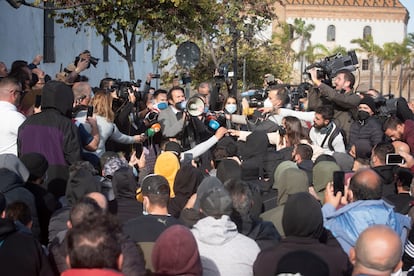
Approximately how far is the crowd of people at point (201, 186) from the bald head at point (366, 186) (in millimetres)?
13

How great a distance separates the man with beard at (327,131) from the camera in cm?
958

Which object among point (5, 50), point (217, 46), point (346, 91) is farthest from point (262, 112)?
point (217, 46)

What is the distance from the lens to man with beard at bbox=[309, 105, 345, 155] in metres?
9.58

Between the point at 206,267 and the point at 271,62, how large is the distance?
35544 mm

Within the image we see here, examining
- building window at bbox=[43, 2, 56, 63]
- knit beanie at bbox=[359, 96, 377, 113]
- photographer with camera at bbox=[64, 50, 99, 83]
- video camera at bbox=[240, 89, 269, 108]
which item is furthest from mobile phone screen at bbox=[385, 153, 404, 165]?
building window at bbox=[43, 2, 56, 63]

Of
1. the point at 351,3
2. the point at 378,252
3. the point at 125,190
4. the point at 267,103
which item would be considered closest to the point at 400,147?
the point at 267,103

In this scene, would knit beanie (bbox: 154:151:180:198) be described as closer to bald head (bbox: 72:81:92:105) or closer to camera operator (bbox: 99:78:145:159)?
bald head (bbox: 72:81:92:105)

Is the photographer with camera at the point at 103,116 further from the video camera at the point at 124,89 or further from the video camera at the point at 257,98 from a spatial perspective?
the video camera at the point at 257,98

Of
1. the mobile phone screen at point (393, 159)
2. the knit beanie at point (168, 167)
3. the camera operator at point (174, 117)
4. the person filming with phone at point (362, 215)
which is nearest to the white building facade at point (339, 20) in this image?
the camera operator at point (174, 117)

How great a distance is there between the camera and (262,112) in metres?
10.9

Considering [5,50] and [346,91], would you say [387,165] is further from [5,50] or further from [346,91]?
[5,50]

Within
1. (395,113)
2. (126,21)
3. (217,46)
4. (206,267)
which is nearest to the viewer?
(206,267)

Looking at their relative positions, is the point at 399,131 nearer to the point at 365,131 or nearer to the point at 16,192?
the point at 365,131

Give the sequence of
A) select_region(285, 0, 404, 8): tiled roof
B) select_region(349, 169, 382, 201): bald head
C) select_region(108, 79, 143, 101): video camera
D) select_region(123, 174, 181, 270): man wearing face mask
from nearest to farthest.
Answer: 1. select_region(123, 174, 181, 270): man wearing face mask
2. select_region(349, 169, 382, 201): bald head
3. select_region(108, 79, 143, 101): video camera
4. select_region(285, 0, 404, 8): tiled roof
